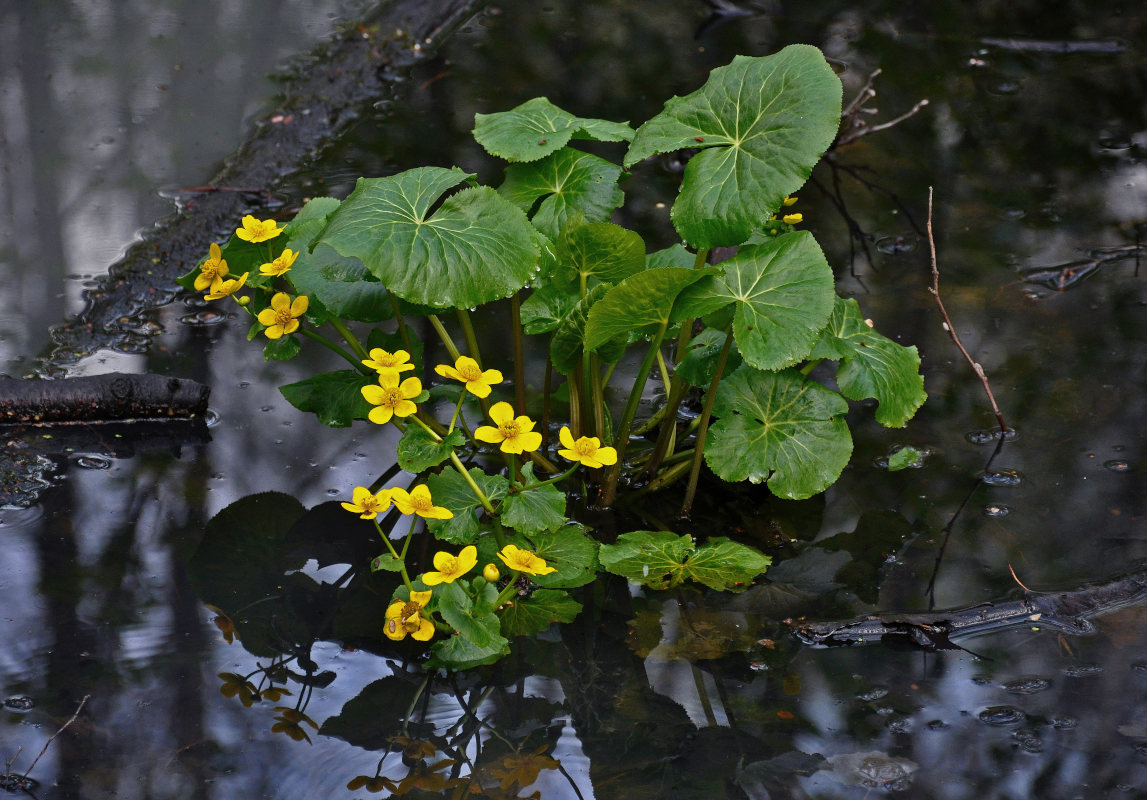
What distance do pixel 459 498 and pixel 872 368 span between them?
34.9 inches

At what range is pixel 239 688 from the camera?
1830 millimetres

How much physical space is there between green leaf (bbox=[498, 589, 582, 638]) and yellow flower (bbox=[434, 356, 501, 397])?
0.40 meters

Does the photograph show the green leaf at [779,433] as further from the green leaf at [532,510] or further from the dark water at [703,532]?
the green leaf at [532,510]

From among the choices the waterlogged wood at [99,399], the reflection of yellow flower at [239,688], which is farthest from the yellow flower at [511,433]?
the waterlogged wood at [99,399]

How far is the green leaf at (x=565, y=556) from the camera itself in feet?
6.08

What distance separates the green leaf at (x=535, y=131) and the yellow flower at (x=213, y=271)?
0.57 metres

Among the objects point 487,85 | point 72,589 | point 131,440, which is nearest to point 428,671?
point 72,589

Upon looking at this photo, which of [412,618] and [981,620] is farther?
[981,620]

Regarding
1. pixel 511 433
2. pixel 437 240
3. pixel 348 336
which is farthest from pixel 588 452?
pixel 348 336

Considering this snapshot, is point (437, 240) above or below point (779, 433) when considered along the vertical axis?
above

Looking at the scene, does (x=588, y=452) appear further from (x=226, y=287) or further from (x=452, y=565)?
(x=226, y=287)

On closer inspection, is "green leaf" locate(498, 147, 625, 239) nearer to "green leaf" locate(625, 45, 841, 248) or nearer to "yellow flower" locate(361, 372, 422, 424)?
"green leaf" locate(625, 45, 841, 248)

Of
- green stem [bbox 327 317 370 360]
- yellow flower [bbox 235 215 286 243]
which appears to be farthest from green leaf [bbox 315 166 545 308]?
green stem [bbox 327 317 370 360]

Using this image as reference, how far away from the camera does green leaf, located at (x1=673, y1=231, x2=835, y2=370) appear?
1852 mm
